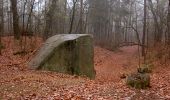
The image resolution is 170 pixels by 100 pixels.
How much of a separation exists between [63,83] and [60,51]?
14.0ft

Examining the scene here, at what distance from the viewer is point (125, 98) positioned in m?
9.45

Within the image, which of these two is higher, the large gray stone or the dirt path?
the large gray stone

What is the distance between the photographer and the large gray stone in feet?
50.9

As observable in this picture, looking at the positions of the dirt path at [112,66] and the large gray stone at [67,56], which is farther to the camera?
the dirt path at [112,66]

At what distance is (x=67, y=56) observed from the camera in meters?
16.0

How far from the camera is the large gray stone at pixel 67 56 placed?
15.5 meters

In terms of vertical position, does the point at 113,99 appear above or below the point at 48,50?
below

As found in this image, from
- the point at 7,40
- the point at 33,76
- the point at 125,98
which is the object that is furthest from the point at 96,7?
the point at 125,98

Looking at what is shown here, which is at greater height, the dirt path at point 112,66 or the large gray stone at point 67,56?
the large gray stone at point 67,56

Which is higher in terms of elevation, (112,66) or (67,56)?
(67,56)

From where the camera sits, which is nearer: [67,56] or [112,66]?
[67,56]

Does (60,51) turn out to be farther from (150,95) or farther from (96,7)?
(96,7)

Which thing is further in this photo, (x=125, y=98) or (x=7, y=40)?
(x=7, y=40)

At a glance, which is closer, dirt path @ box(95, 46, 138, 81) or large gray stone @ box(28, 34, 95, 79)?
large gray stone @ box(28, 34, 95, 79)
